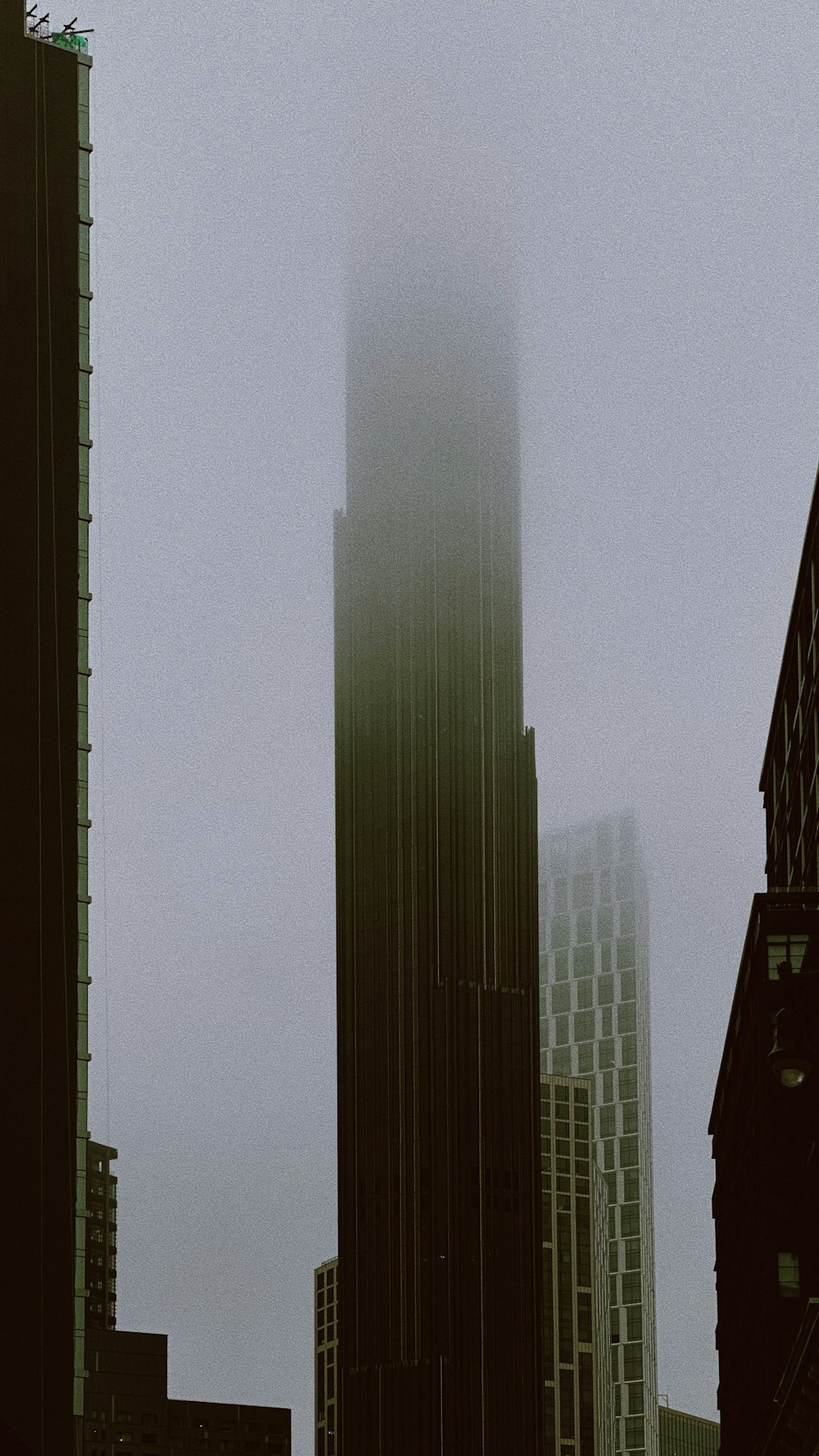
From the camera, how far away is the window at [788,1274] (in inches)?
3036

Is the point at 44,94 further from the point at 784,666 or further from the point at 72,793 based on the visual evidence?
the point at 784,666

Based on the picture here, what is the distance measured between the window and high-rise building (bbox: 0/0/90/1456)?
27675mm

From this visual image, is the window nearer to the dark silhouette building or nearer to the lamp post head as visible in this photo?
the dark silhouette building

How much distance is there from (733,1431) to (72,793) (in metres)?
42.4

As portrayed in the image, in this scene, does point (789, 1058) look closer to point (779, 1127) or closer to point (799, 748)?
point (779, 1127)

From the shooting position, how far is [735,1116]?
107 m

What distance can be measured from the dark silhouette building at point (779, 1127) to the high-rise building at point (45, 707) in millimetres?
26108

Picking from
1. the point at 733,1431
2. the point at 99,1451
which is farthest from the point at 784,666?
the point at 99,1451

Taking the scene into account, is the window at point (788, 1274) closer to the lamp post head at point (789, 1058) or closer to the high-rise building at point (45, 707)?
the high-rise building at point (45, 707)

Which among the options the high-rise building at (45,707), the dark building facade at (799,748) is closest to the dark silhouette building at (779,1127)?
the dark building facade at (799,748)

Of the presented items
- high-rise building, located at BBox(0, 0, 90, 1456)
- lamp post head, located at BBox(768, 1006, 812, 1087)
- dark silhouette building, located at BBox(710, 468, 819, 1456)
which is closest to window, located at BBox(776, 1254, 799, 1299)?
dark silhouette building, located at BBox(710, 468, 819, 1456)

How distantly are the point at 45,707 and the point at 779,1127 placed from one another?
133 ft

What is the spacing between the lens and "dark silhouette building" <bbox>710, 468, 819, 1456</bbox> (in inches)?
2142

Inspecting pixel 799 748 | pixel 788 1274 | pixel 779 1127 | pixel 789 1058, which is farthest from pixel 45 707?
pixel 789 1058
